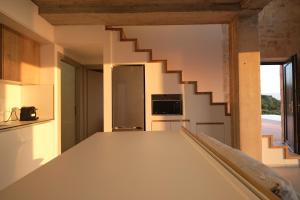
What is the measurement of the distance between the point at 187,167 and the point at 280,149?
164 inches

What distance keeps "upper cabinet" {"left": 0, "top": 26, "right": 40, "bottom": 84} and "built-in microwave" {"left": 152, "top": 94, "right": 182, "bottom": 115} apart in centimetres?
200

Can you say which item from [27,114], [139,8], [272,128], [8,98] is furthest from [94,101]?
[272,128]

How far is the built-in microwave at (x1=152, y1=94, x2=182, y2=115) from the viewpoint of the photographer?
177 inches

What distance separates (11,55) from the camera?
3.42m

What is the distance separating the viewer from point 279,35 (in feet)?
18.0

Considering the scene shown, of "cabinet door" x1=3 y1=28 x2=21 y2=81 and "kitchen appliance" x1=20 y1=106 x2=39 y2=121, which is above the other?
"cabinet door" x1=3 y1=28 x2=21 y2=81

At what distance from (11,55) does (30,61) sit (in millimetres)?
600

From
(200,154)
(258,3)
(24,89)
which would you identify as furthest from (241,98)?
(24,89)

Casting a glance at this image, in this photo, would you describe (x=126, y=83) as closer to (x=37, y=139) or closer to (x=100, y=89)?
(x=37, y=139)

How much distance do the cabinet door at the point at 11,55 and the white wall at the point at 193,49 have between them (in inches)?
93.5

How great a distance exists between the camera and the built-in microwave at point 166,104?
4.50 metres

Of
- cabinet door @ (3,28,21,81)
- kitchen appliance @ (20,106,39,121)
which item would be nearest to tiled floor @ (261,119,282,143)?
kitchen appliance @ (20,106,39,121)

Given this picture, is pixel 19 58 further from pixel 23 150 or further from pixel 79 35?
pixel 23 150

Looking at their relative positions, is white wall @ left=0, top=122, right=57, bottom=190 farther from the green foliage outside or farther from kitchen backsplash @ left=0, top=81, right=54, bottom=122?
the green foliage outside
